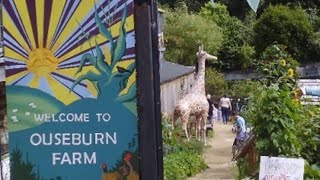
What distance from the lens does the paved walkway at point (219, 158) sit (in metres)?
13.3

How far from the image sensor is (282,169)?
17.4 feet

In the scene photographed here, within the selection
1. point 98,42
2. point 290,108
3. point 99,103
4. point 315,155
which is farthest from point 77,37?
point 315,155

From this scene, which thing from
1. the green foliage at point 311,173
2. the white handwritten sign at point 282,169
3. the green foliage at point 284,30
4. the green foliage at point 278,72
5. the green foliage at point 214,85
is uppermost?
the green foliage at point 284,30

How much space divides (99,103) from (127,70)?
21cm

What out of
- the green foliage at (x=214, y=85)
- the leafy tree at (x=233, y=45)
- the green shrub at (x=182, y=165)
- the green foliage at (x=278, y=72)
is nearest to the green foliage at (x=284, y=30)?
the leafy tree at (x=233, y=45)

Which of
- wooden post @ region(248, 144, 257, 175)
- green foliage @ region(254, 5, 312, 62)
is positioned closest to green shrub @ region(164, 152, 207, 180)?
wooden post @ region(248, 144, 257, 175)

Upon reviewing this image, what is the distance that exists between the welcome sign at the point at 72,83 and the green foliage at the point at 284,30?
34.6m

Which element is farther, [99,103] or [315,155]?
[315,155]

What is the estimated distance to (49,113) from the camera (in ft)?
10.5

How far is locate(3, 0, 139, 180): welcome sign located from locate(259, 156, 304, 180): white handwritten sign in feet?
7.53

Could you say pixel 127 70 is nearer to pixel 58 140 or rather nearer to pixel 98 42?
pixel 98 42

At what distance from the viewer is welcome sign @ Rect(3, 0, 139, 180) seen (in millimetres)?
3176

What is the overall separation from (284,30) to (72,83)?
35.2 metres

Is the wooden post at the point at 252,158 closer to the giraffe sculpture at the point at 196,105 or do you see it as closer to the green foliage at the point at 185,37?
the giraffe sculpture at the point at 196,105
